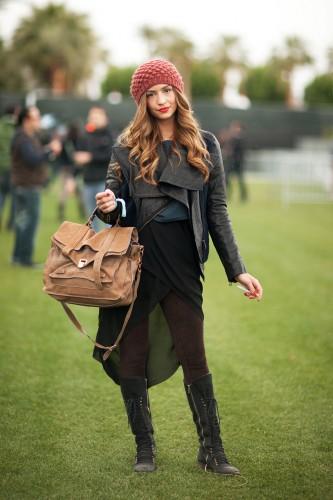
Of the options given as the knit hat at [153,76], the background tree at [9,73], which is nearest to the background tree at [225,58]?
the background tree at [9,73]

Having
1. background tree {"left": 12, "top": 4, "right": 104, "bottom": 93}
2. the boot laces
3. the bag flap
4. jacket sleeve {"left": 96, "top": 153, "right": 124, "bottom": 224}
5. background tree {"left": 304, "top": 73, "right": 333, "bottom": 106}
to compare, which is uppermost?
background tree {"left": 12, "top": 4, "right": 104, "bottom": 93}

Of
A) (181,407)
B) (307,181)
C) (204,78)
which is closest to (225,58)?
(204,78)

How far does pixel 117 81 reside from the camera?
64.3m

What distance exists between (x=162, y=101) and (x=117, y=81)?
62.0 metres

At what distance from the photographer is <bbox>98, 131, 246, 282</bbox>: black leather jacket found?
376cm

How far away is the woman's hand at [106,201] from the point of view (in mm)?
3631

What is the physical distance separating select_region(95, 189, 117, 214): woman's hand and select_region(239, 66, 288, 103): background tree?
61079 mm

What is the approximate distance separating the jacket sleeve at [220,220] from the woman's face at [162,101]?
29 cm

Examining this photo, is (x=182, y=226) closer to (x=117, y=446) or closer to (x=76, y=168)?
(x=117, y=446)

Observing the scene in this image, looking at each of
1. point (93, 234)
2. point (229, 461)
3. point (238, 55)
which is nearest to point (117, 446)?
point (229, 461)

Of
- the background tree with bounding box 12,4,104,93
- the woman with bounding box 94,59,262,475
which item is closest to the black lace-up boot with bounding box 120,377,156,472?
the woman with bounding box 94,59,262,475

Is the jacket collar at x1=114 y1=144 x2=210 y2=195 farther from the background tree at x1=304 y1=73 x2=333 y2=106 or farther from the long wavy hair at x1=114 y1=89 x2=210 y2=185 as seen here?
the background tree at x1=304 y1=73 x2=333 y2=106

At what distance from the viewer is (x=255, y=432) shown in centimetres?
466

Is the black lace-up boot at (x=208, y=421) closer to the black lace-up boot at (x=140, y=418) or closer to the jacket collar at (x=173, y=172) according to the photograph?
the black lace-up boot at (x=140, y=418)
